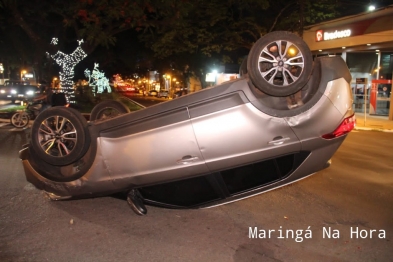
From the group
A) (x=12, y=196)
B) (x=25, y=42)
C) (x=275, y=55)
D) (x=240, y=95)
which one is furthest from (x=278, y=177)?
(x=25, y=42)

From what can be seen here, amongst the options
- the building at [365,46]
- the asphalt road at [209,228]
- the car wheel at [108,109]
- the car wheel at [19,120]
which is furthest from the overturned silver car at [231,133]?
the building at [365,46]

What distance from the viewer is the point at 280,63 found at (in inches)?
171

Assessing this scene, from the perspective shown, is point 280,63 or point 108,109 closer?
point 280,63

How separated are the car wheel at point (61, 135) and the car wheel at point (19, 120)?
33.2 feet

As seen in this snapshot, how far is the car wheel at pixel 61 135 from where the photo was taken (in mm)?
4598

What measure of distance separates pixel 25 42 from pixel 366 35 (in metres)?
19.2

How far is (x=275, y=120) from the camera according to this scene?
167 inches

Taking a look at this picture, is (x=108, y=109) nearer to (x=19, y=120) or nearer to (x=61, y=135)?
(x=61, y=135)

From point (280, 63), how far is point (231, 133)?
96cm

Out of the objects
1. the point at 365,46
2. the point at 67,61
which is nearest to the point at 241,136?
the point at 67,61

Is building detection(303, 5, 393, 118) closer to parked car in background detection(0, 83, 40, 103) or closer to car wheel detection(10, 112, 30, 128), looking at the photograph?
car wheel detection(10, 112, 30, 128)

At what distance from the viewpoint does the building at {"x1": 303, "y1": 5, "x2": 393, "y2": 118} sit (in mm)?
18438

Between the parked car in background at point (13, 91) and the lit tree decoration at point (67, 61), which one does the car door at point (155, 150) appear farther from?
the parked car in background at point (13, 91)

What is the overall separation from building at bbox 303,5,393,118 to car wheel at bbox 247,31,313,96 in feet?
52.0
